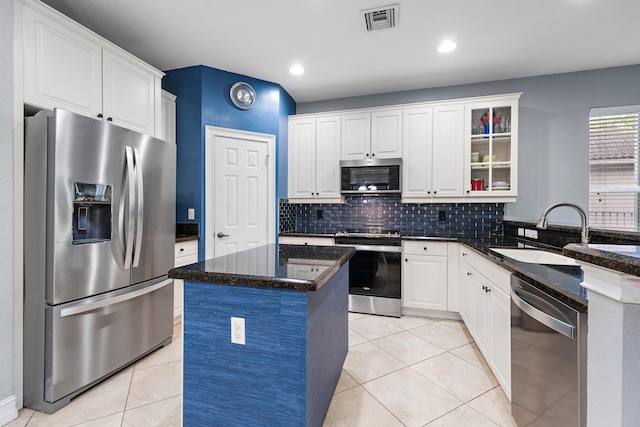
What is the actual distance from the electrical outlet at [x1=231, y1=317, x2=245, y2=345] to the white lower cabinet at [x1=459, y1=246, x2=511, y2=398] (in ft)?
5.11

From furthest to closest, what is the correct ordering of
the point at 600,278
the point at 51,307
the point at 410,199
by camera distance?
the point at 410,199
the point at 51,307
the point at 600,278

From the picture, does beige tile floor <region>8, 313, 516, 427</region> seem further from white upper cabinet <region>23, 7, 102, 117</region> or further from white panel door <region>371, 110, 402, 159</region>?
white panel door <region>371, 110, 402, 159</region>

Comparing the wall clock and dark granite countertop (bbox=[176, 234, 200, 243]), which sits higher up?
the wall clock

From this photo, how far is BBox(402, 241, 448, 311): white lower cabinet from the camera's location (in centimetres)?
326

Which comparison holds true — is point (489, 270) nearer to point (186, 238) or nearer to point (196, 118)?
point (186, 238)

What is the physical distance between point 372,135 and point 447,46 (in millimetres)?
1225

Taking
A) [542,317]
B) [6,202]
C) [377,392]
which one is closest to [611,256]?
[542,317]

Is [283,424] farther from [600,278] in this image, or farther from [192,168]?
[192,168]

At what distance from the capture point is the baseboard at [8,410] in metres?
1.67

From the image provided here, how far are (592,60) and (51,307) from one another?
16.7 feet

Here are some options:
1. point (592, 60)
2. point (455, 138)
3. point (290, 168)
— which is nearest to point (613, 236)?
point (455, 138)

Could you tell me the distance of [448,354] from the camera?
2.54m

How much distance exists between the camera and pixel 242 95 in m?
3.50

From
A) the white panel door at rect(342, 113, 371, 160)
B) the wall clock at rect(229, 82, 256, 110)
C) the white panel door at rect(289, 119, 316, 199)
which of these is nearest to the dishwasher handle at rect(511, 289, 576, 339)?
the white panel door at rect(342, 113, 371, 160)
